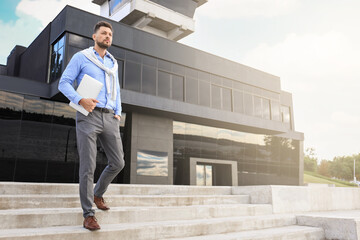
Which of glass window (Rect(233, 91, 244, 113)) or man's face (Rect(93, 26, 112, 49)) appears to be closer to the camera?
man's face (Rect(93, 26, 112, 49))

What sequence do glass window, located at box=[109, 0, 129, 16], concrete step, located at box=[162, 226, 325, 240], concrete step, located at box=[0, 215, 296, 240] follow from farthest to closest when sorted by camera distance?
glass window, located at box=[109, 0, 129, 16]
concrete step, located at box=[162, 226, 325, 240]
concrete step, located at box=[0, 215, 296, 240]

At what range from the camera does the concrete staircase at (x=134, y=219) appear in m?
3.37

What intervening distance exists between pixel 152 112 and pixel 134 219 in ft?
48.7

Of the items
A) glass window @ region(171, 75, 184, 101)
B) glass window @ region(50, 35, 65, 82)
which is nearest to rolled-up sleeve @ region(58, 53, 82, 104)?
glass window @ region(50, 35, 65, 82)

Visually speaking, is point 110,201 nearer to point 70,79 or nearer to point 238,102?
point 70,79

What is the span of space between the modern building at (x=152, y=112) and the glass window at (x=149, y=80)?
2.4 inches

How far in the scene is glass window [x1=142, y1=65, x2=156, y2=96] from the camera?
1836cm

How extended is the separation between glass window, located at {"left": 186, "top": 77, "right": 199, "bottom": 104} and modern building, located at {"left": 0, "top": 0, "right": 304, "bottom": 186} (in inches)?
2.8

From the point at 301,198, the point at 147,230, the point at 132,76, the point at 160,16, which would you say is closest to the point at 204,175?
the point at 132,76

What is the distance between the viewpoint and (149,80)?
61.0 ft

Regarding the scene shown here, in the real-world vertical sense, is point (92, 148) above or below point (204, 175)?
above

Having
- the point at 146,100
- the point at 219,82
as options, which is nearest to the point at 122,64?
the point at 146,100

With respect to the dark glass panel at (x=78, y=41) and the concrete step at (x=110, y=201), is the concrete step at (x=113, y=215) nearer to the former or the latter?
the concrete step at (x=110, y=201)

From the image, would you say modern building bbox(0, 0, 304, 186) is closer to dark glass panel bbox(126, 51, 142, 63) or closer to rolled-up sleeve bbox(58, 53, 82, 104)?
dark glass panel bbox(126, 51, 142, 63)
